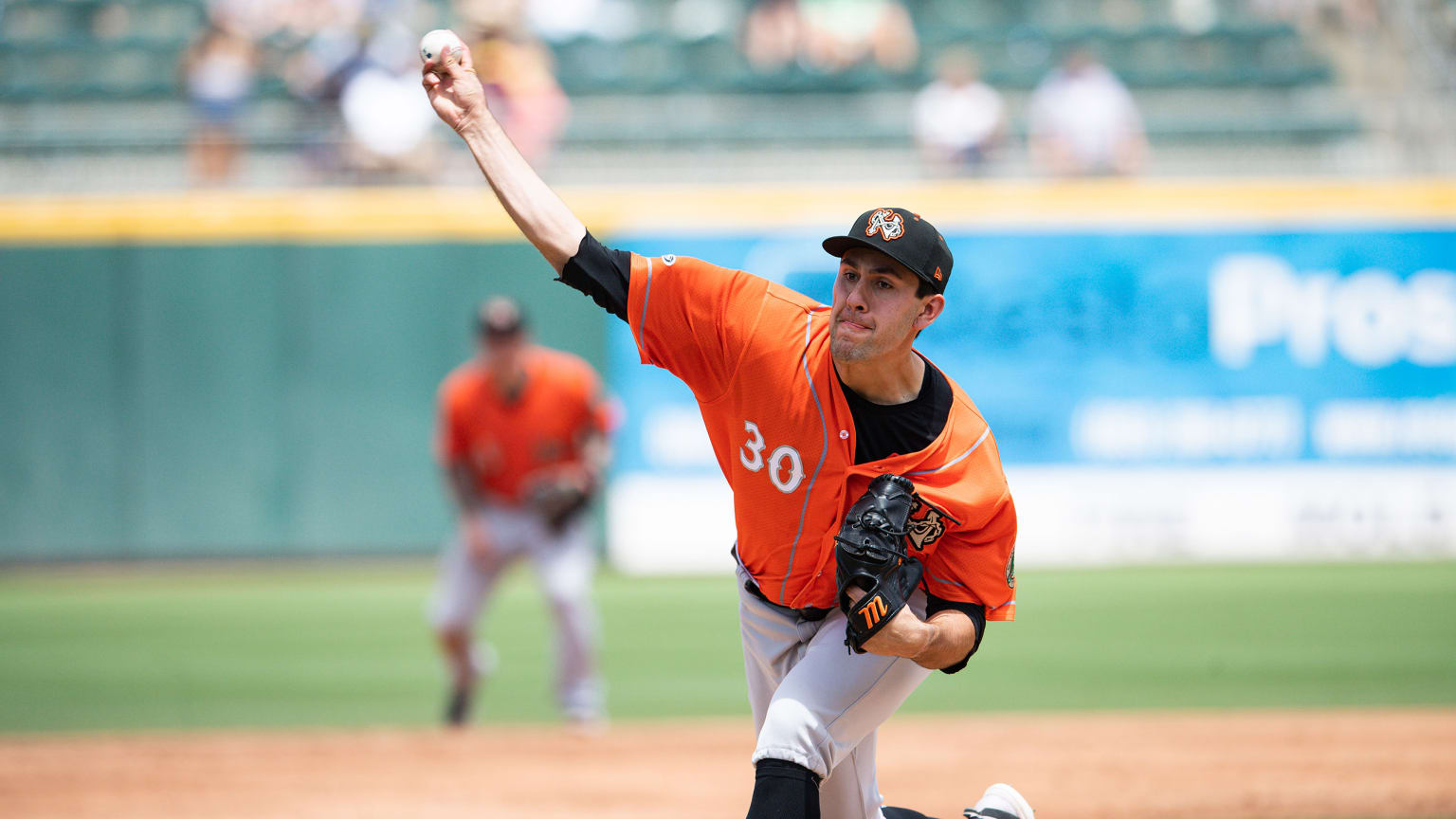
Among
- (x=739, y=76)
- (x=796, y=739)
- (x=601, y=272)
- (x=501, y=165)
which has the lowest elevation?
(x=796, y=739)

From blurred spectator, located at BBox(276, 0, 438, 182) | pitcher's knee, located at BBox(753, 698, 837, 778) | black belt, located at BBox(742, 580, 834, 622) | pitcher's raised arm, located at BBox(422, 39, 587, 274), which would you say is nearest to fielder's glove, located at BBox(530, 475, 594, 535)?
black belt, located at BBox(742, 580, 834, 622)

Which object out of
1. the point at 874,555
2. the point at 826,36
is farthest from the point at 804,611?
the point at 826,36

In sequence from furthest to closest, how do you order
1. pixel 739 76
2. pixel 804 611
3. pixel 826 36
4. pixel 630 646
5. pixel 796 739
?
pixel 739 76, pixel 826 36, pixel 630 646, pixel 804 611, pixel 796 739

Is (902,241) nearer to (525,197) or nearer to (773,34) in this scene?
(525,197)

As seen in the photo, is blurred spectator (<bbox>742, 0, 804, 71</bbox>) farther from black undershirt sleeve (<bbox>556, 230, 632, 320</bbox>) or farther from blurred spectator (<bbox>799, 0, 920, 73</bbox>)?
black undershirt sleeve (<bbox>556, 230, 632, 320</bbox>)

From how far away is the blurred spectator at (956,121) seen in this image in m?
14.5

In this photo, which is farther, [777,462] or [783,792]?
[777,462]

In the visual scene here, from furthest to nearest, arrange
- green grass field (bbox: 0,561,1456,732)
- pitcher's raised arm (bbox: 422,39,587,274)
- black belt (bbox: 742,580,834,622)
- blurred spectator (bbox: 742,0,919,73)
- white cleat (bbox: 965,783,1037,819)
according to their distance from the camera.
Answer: blurred spectator (bbox: 742,0,919,73), green grass field (bbox: 0,561,1456,732), white cleat (bbox: 965,783,1037,819), black belt (bbox: 742,580,834,622), pitcher's raised arm (bbox: 422,39,587,274)

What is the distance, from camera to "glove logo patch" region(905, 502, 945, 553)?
3.84 metres

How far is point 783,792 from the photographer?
148 inches

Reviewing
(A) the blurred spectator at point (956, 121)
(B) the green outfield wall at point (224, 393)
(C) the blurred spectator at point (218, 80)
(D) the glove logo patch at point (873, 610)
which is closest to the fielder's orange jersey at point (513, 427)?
(D) the glove logo patch at point (873, 610)

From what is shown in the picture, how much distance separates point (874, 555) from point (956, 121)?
11699mm

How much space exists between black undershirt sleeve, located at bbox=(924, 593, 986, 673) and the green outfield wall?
A: 10161 mm

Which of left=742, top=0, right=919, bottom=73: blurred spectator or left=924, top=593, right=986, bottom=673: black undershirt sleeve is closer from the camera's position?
left=924, top=593, right=986, bottom=673: black undershirt sleeve
